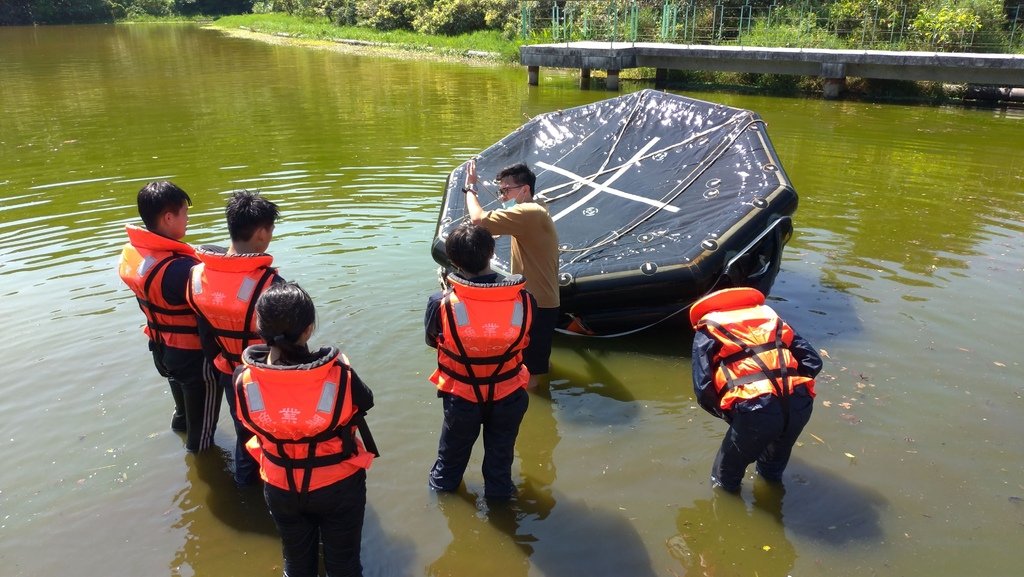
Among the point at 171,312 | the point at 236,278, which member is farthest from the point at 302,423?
the point at 171,312

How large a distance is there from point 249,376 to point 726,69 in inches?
761

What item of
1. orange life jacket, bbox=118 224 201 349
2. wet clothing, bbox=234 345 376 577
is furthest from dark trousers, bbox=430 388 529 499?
orange life jacket, bbox=118 224 201 349

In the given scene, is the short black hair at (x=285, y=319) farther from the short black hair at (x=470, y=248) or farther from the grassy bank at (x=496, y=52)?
the grassy bank at (x=496, y=52)

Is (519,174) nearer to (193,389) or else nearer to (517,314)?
(517,314)

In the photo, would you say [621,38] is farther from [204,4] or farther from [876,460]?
[204,4]

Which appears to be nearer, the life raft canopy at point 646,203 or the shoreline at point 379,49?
the life raft canopy at point 646,203

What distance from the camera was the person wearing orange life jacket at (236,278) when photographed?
337 cm

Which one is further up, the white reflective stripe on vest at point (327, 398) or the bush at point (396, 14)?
the bush at point (396, 14)

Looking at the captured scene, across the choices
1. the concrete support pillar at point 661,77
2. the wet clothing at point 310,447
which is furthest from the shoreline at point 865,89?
the wet clothing at point 310,447

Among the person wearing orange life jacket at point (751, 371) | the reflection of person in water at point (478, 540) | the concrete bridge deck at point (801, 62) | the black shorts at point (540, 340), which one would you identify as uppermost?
Answer: the concrete bridge deck at point (801, 62)

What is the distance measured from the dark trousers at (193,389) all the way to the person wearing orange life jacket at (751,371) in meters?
2.66

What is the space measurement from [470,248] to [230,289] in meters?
1.15

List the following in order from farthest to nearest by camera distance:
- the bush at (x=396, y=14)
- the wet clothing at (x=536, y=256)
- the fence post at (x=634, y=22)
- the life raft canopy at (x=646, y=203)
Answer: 1. the bush at (x=396, y=14)
2. the fence post at (x=634, y=22)
3. the life raft canopy at (x=646, y=203)
4. the wet clothing at (x=536, y=256)

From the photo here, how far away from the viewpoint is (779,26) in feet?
74.8
